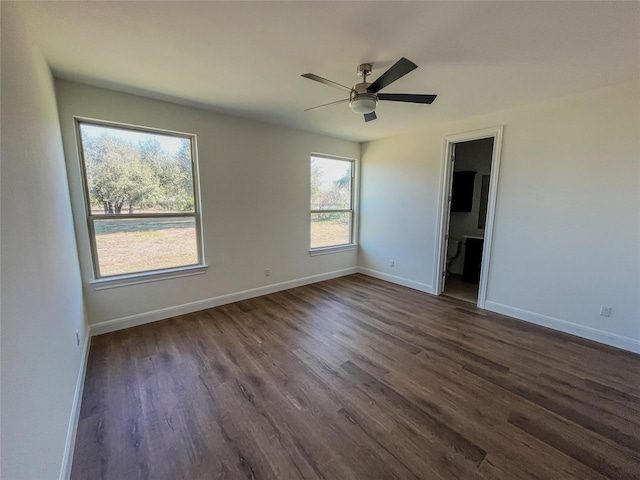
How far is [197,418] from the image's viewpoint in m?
1.79

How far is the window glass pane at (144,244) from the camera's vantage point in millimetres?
2842

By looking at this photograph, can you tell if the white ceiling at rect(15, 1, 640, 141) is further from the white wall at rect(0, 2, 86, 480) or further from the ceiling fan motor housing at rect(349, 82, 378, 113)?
the white wall at rect(0, 2, 86, 480)

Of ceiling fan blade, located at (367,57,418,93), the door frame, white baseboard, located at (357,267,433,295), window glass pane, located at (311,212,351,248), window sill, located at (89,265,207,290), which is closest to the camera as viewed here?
ceiling fan blade, located at (367,57,418,93)

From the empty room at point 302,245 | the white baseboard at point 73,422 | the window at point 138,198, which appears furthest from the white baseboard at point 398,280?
the white baseboard at point 73,422

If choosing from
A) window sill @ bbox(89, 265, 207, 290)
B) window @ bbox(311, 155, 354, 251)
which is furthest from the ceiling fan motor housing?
window sill @ bbox(89, 265, 207, 290)

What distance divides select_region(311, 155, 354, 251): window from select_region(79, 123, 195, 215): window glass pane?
79.7 inches

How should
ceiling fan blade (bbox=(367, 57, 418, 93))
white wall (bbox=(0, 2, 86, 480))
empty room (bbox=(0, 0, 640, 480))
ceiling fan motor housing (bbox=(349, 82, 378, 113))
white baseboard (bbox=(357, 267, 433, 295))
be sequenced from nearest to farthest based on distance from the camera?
1. white wall (bbox=(0, 2, 86, 480))
2. empty room (bbox=(0, 0, 640, 480))
3. ceiling fan blade (bbox=(367, 57, 418, 93))
4. ceiling fan motor housing (bbox=(349, 82, 378, 113))
5. white baseboard (bbox=(357, 267, 433, 295))

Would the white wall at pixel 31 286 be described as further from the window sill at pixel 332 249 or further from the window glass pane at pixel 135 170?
the window sill at pixel 332 249

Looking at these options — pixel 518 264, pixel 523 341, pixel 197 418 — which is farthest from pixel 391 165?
pixel 197 418

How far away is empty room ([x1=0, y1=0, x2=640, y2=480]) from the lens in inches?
58.4

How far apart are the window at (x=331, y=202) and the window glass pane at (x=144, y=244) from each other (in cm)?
205

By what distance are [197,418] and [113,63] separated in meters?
2.83

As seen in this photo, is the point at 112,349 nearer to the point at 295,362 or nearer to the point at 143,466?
the point at 143,466

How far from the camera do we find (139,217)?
2.95 meters
